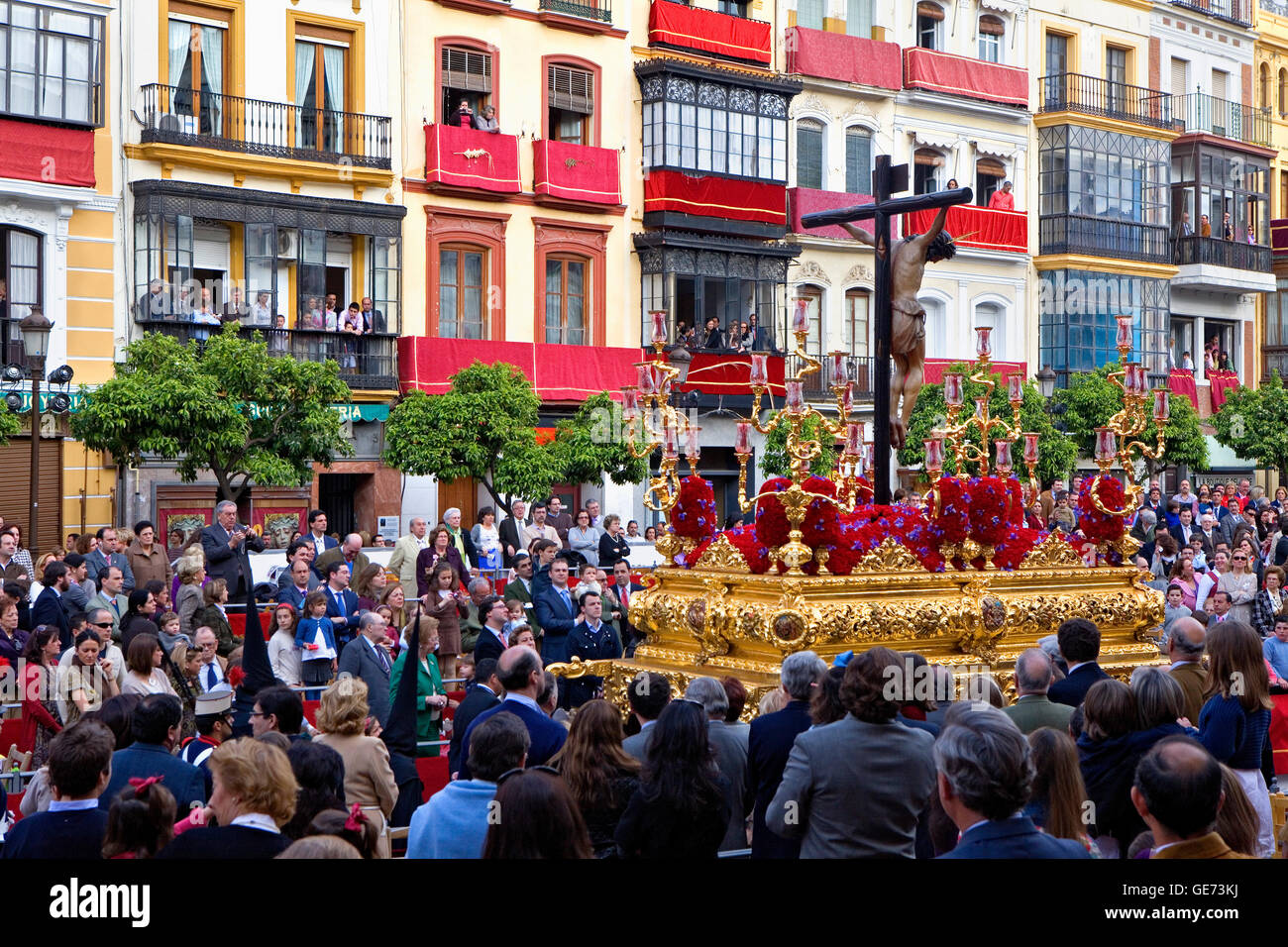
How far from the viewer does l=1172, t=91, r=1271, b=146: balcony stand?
4053 cm

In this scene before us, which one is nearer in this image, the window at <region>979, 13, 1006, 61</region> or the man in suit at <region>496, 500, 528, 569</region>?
the man in suit at <region>496, 500, 528, 569</region>

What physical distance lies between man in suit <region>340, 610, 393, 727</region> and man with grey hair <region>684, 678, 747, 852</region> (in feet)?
12.2

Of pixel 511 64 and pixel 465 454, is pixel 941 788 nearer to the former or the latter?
pixel 465 454

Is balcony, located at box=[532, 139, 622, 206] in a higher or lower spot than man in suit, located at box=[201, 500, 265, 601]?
higher

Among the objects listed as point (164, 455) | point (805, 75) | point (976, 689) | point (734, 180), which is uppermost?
point (805, 75)

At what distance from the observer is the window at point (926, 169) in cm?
3541

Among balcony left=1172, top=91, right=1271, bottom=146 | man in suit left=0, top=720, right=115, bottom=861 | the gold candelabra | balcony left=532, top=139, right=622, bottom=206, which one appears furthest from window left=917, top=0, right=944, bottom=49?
man in suit left=0, top=720, right=115, bottom=861

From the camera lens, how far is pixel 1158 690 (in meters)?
6.52

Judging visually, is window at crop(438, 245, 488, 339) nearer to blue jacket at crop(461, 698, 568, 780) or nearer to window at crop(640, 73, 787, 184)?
window at crop(640, 73, 787, 184)

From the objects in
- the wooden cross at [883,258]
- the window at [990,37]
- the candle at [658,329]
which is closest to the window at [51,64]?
the wooden cross at [883,258]

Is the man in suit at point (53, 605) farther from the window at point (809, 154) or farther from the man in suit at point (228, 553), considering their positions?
the window at point (809, 154)

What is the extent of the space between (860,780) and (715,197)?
2670cm

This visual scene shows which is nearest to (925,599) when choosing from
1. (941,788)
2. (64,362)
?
(941,788)

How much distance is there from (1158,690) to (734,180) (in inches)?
1028
